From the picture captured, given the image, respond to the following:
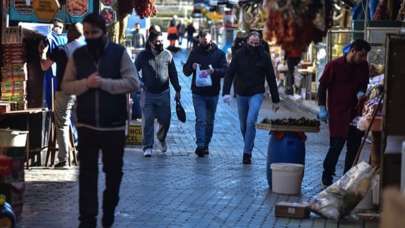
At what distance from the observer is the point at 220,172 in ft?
41.5

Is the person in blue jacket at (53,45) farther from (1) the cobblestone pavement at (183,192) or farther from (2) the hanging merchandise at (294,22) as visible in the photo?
(2) the hanging merchandise at (294,22)

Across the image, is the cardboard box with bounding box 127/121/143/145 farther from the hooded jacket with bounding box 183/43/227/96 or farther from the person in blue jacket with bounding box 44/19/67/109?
the person in blue jacket with bounding box 44/19/67/109

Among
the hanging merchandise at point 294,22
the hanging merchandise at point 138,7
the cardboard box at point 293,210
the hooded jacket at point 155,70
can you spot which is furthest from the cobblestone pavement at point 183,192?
the hanging merchandise at point 294,22

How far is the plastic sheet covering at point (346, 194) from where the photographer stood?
29.1 feet

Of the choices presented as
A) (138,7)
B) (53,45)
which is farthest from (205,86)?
(53,45)

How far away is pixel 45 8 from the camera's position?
11.9m

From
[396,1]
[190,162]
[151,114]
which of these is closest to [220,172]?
[190,162]

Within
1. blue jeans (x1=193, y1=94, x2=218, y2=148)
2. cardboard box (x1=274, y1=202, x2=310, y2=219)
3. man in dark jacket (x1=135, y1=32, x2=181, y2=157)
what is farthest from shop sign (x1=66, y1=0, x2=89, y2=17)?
cardboard box (x1=274, y1=202, x2=310, y2=219)

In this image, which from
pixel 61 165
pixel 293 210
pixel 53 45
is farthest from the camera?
pixel 61 165

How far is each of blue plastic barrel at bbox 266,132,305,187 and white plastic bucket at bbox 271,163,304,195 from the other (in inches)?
13.6

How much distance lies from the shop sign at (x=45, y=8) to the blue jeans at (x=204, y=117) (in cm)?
332

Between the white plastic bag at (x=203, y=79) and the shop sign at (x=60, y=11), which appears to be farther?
the white plastic bag at (x=203, y=79)

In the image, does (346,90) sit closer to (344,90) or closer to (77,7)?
(344,90)

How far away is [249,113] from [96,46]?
18.0 feet
